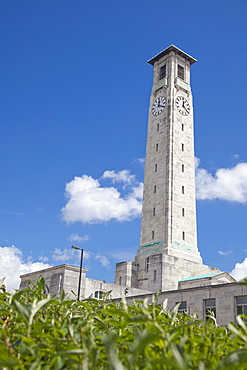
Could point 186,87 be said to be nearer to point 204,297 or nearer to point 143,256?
point 143,256

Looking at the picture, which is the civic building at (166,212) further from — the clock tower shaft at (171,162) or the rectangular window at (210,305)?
the rectangular window at (210,305)

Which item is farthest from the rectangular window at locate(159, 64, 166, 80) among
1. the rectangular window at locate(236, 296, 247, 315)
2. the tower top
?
the rectangular window at locate(236, 296, 247, 315)

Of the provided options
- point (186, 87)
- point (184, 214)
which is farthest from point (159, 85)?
point (184, 214)

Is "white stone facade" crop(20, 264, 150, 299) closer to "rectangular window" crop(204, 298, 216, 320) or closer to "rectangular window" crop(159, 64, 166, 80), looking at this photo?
"rectangular window" crop(204, 298, 216, 320)

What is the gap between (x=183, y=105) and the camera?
194ft

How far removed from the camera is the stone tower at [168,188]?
1924 inches

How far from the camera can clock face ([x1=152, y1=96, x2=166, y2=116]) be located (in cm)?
5835

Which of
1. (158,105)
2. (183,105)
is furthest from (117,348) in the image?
(183,105)

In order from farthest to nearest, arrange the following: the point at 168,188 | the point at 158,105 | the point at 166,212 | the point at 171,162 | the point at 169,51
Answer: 1. the point at 169,51
2. the point at 158,105
3. the point at 171,162
4. the point at 168,188
5. the point at 166,212

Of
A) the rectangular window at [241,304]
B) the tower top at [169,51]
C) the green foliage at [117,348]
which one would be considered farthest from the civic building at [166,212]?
the green foliage at [117,348]

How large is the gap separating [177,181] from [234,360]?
51633 mm

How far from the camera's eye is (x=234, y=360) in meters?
2.68

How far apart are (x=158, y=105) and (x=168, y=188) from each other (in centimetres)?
1398

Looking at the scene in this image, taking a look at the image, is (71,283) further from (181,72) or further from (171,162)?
(181,72)
